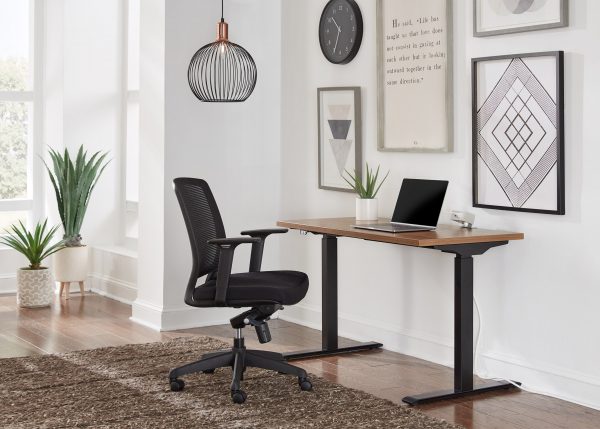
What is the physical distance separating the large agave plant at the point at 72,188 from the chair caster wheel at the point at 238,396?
309cm

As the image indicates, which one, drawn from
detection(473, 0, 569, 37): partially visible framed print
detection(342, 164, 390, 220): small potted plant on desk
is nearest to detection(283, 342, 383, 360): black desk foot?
detection(342, 164, 390, 220): small potted plant on desk

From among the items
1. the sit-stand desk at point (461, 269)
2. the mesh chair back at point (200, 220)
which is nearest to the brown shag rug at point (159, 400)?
the sit-stand desk at point (461, 269)

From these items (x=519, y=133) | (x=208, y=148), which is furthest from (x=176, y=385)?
(x=208, y=148)

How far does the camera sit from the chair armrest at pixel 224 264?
4.02m

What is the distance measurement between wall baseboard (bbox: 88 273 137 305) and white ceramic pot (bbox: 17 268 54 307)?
1.82ft

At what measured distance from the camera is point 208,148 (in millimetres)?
5859

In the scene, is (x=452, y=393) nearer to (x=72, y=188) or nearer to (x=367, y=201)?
(x=367, y=201)

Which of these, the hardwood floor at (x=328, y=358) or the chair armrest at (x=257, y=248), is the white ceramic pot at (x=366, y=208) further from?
the hardwood floor at (x=328, y=358)

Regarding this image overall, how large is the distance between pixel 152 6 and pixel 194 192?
1.93 metres

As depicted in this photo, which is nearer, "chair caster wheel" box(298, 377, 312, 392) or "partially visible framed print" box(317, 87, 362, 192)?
"chair caster wheel" box(298, 377, 312, 392)

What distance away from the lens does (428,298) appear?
4.95m

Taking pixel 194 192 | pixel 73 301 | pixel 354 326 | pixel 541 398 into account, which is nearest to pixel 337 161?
pixel 354 326

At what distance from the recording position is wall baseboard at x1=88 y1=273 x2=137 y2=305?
6750 mm

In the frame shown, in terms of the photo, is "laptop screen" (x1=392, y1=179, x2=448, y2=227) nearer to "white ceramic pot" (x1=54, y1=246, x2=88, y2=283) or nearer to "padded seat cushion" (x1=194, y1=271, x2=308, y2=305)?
"padded seat cushion" (x1=194, y1=271, x2=308, y2=305)
